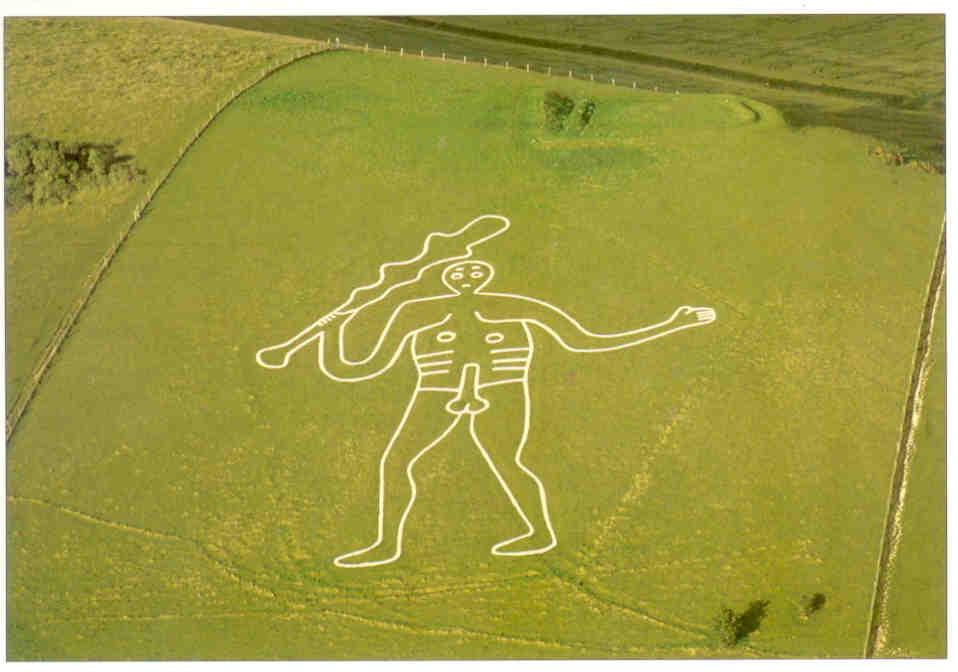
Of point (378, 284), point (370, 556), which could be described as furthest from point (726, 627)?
point (378, 284)

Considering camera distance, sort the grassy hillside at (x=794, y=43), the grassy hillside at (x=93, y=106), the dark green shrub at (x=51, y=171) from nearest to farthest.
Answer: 1. the grassy hillside at (x=93, y=106)
2. the dark green shrub at (x=51, y=171)
3. the grassy hillside at (x=794, y=43)

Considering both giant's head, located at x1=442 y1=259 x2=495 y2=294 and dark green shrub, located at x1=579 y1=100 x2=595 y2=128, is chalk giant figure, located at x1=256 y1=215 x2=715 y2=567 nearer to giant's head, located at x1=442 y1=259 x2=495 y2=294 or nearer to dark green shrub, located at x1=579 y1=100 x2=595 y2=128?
giant's head, located at x1=442 y1=259 x2=495 y2=294

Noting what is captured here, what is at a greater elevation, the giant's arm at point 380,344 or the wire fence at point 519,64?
the wire fence at point 519,64

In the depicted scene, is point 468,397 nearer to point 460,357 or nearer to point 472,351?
point 460,357

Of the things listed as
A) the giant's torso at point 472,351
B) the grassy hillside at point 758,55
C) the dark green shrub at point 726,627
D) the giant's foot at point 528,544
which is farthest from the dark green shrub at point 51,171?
the dark green shrub at point 726,627

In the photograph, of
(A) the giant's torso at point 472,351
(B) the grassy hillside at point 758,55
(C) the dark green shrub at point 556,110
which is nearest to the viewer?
(A) the giant's torso at point 472,351

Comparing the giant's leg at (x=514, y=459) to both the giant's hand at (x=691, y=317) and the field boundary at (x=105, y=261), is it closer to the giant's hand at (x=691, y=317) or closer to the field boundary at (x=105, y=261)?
the giant's hand at (x=691, y=317)

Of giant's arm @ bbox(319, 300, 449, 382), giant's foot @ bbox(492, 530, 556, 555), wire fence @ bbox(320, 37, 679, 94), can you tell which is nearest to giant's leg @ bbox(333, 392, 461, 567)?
giant's arm @ bbox(319, 300, 449, 382)
